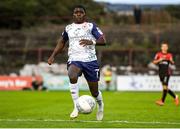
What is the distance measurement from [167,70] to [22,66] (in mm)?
33722

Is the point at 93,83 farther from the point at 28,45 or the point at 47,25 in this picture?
the point at 47,25

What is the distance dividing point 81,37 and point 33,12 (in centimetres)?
5708

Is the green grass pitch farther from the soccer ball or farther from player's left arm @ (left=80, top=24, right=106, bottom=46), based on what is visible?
player's left arm @ (left=80, top=24, right=106, bottom=46)

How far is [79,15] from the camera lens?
43.5 ft

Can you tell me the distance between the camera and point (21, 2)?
68.9 meters

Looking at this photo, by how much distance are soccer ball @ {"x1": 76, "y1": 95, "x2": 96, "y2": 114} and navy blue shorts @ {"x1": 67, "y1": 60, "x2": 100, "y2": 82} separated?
578 millimetres

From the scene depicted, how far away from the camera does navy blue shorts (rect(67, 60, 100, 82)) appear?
1328 cm

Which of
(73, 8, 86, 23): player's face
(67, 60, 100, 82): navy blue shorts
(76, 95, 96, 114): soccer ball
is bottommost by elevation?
(76, 95, 96, 114): soccer ball

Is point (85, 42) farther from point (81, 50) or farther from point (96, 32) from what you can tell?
point (96, 32)

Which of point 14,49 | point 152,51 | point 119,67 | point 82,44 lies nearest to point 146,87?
point 119,67

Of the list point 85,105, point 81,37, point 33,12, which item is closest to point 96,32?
point 81,37

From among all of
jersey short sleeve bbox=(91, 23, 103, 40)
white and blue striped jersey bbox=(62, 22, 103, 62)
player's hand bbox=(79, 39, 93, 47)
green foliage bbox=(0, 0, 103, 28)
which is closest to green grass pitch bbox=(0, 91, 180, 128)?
white and blue striped jersey bbox=(62, 22, 103, 62)

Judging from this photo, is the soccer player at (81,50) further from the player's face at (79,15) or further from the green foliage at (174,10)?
the green foliage at (174,10)

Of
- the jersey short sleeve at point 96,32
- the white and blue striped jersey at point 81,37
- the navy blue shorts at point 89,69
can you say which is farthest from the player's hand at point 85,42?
the navy blue shorts at point 89,69
